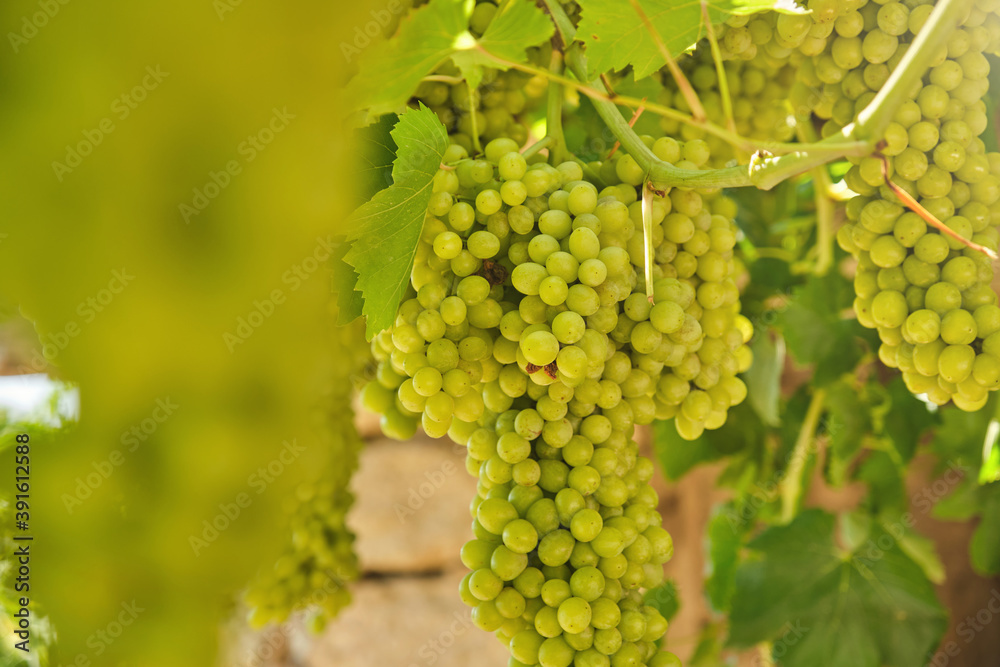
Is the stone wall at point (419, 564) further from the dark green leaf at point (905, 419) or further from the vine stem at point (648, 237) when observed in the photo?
the vine stem at point (648, 237)

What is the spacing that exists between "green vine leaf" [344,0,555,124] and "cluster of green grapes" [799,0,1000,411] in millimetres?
201

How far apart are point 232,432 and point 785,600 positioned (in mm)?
810

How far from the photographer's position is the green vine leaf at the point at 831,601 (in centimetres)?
73

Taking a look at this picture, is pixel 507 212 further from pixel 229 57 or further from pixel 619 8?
pixel 229 57

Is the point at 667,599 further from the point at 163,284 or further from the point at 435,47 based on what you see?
the point at 163,284

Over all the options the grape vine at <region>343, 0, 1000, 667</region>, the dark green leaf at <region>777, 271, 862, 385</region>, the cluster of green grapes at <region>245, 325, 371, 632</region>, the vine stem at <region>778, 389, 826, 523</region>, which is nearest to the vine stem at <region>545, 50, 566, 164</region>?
the grape vine at <region>343, 0, 1000, 667</region>

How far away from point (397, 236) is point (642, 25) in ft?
0.60

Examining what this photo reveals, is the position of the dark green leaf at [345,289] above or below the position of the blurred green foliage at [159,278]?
below

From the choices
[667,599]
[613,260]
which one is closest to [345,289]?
[613,260]

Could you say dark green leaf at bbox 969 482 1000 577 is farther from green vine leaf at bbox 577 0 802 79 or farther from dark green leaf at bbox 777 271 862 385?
green vine leaf at bbox 577 0 802 79

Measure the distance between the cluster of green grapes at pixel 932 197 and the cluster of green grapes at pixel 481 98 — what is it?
0.65 ft

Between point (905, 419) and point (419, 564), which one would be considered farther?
point (419, 564)

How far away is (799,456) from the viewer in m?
0.89

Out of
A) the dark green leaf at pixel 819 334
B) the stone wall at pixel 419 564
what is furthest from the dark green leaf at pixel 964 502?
the stone wall at pixel 419 564
